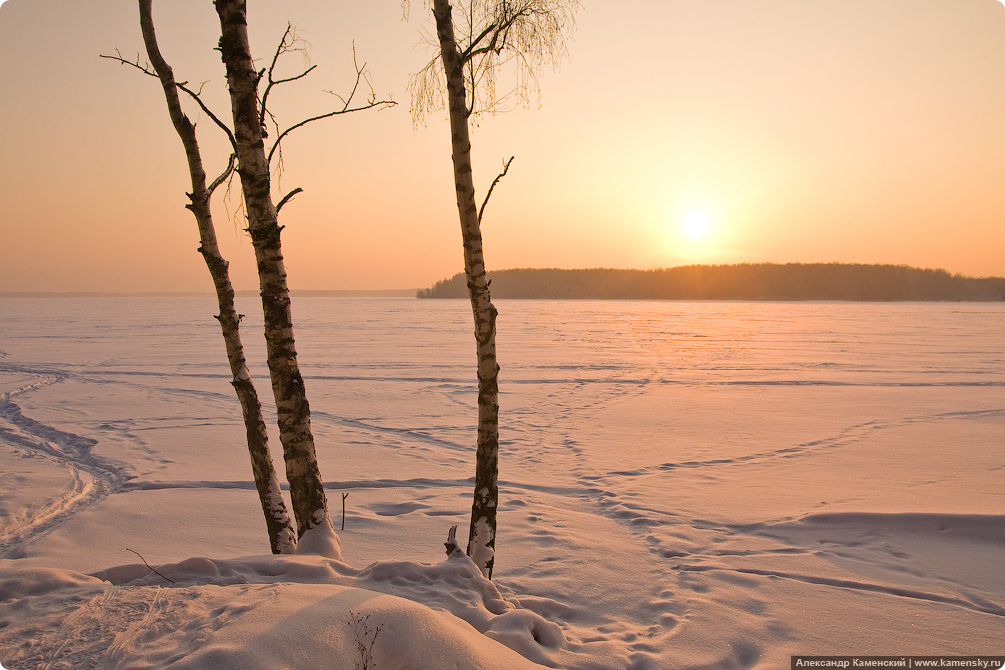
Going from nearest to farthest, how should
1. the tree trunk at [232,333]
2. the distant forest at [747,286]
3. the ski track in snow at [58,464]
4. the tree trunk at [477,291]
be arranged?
1. the tree trunk at [477,291]
2. the tree trunk at [232,333]
3. the ski track in snow at [58,464]
4. the distant forest at [747,286]

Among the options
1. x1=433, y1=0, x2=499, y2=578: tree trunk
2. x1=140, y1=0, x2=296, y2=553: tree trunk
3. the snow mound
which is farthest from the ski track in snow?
x1=433, y1=0, x2=499, y2=578: tree trunk

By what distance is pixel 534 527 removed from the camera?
5.40 m

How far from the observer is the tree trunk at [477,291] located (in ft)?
12.5

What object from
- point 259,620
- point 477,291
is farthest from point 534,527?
point 259,620

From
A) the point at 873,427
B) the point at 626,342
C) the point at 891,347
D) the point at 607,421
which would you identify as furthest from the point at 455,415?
the point at 891,347

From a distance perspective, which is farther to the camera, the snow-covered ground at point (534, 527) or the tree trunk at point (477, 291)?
the tree trunk at point (477, 291)

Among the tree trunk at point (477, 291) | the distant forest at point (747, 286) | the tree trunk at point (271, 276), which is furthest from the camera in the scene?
the distant forest at point (747, 286)

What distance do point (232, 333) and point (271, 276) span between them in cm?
76

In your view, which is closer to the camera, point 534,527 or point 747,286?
point 534,527

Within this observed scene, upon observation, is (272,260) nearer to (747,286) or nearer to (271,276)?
(271,276)

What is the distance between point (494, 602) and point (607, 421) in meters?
6.65

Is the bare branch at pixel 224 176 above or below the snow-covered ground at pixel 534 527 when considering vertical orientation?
above

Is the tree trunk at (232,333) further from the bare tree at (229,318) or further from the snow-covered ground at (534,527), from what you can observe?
the snow-covered ground at (534,527)

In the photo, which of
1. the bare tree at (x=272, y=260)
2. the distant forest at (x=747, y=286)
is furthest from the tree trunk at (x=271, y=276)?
the distant forest at (x=747, y=286)
